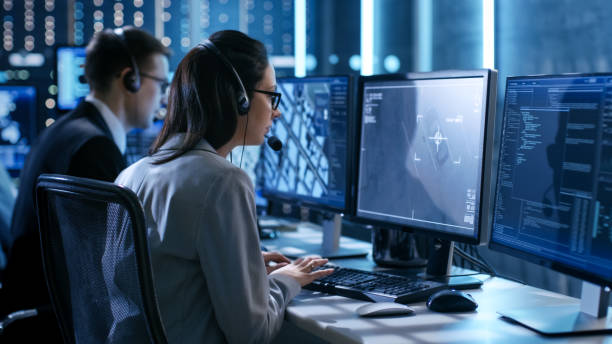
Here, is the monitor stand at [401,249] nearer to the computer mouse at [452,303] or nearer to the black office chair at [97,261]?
the computer mouse at [452,303]

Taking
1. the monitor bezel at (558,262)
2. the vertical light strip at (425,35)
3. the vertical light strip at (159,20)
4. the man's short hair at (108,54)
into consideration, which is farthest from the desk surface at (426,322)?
the vertical light strip at (159,20)

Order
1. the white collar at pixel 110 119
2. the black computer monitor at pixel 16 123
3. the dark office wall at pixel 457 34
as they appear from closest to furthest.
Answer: the white collar at pixel 110 119 → the dark office wall at pixel 457 34 → the black computer monitor at pixel 16 123

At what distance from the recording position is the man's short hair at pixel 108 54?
2.33m

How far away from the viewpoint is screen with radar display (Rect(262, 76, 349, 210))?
1938 mm

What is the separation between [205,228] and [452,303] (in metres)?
0.55

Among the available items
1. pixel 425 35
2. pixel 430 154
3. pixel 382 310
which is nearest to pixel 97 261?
pixel 382 310

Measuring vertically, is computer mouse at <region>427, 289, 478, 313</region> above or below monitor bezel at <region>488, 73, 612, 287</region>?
below

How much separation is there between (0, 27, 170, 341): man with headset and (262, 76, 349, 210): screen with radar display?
536 mm

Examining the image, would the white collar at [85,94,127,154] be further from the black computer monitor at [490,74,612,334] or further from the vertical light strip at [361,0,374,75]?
the vertical light strip at [361,0,374,75]

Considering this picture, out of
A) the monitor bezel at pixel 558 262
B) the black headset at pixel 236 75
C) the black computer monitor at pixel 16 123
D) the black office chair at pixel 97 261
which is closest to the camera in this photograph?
the black office chair at pixel 97 261

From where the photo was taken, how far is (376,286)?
1.56m

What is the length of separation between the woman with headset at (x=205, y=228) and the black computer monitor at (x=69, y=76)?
193 cm

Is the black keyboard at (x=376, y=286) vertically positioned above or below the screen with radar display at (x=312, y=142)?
below

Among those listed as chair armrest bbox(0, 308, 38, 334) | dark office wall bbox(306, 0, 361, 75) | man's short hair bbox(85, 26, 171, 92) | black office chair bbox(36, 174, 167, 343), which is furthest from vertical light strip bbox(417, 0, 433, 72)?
black office chair bbox(36, 174, 167, 343)
